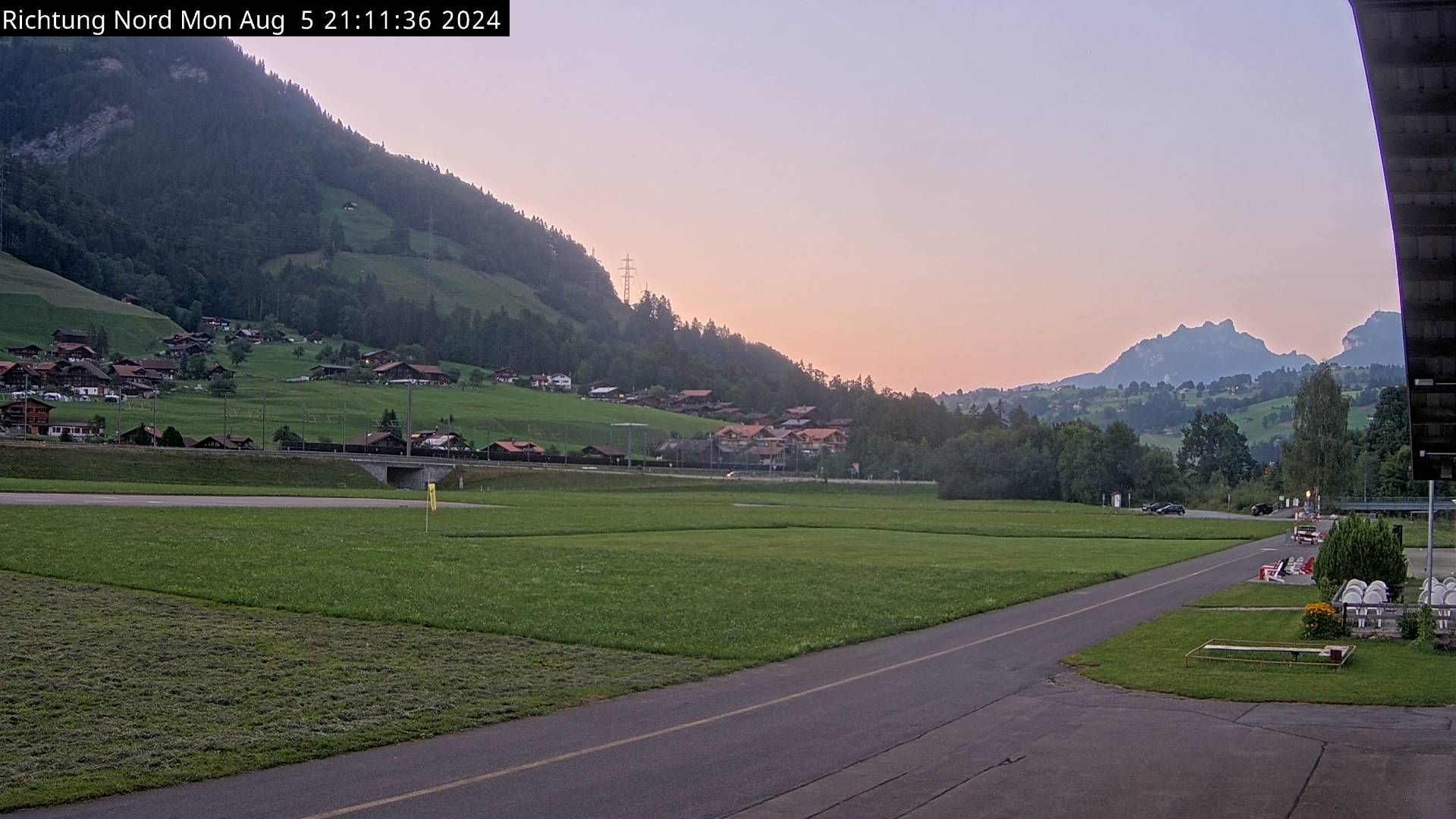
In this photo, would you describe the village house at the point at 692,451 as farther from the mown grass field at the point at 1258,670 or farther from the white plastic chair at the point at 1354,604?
the white plastic chair at the point at 1354,604

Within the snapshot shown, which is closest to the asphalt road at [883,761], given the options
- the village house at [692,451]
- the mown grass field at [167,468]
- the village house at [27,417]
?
the mown grass field at [167,468]

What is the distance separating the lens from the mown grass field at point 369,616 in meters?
14.1

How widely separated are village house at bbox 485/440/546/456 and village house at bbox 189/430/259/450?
25547mm

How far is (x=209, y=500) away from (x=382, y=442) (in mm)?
80118

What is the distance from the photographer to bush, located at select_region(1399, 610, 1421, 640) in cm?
2369

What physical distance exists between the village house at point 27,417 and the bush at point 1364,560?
121 metres

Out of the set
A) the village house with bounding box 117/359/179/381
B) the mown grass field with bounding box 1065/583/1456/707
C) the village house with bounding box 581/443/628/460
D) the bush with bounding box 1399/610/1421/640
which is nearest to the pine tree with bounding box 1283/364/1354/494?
the village house with bounding box 581/443/628/460

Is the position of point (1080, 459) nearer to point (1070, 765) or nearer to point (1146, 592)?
point (1146, 592)

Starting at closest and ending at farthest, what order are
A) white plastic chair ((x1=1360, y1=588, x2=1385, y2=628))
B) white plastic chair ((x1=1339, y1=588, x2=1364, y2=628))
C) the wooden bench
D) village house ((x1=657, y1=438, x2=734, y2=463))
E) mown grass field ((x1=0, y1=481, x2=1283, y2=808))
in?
mown grass field ((x1=0, y1=481, x2=1283, y2=808)) → the wooden bench → white plastic chair ((x1=1360, y1=588, x2=1385, y2=628)) → white plastic chair ((x1=1339, y1=588, x2=1364, y2=628)) → village house ((x1=657, y1=438, x2=734, y2=463))

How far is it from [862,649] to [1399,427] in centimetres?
12898

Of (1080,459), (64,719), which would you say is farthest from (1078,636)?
(1080,459)

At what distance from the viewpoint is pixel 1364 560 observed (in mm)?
28547

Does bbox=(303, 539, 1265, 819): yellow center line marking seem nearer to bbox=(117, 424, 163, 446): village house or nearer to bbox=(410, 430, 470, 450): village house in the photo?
bbox=(117, 424, 163, 446): village house

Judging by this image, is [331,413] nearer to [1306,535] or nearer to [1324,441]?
[1324,441]
